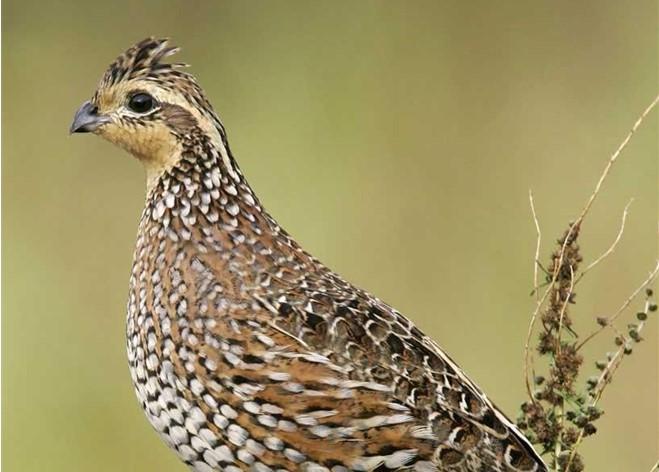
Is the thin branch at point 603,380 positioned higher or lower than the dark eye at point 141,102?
lower

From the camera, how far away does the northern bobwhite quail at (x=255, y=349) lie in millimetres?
5777

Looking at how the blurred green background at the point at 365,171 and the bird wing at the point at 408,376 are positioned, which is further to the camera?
the blurred green background at the point at 365,171

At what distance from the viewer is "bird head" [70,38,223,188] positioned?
6.31 meters

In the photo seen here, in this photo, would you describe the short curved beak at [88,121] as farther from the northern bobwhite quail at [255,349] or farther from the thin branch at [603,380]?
the thin branch at [603,380]

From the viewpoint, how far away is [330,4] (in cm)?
1125

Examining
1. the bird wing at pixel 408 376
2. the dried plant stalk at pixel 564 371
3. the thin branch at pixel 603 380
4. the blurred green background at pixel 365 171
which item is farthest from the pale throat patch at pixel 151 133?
the blurred green background at pixel 365 171

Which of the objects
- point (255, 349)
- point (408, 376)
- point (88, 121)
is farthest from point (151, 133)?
point (408, 376)

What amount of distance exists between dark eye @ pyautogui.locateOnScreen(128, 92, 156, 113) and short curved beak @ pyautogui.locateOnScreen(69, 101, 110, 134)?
116mm

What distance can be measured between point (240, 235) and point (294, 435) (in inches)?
32.7

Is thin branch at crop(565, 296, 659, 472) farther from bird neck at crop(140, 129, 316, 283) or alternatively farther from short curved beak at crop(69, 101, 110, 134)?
short curved beak at crop(69, 101, 110, 134)

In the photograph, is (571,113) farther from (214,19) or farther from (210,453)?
(210,453)

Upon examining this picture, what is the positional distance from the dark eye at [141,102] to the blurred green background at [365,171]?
2813 mm

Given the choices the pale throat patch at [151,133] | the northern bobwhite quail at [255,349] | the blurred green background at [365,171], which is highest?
the blurred green background at [365,171]

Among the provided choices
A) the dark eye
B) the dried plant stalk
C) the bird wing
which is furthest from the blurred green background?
the dried plant stalk
